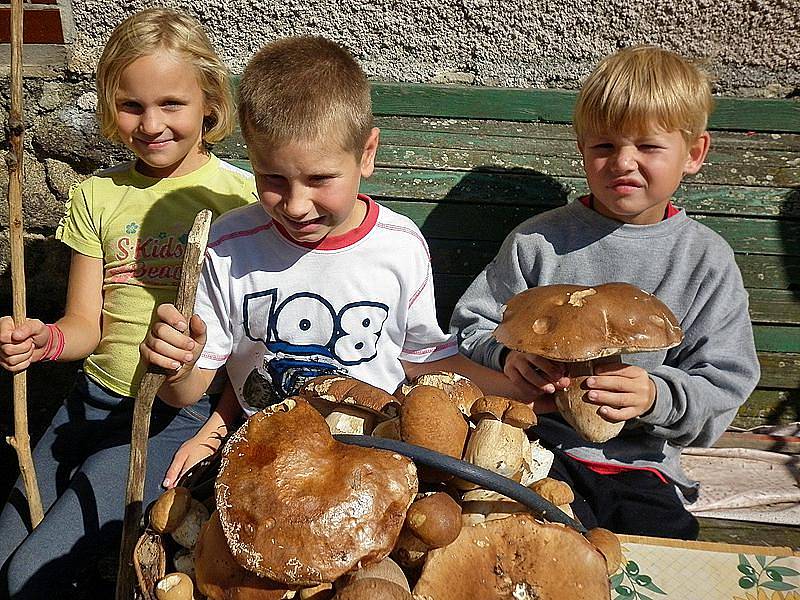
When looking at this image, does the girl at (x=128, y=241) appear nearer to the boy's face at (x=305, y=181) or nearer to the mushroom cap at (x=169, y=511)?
the boy's face at (x=305, y=181)

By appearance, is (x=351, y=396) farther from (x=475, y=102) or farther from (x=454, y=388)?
(x=475, y=102)

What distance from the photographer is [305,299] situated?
6.29 ft

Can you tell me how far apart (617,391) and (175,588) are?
1034 millimetres

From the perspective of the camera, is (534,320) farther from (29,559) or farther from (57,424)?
(57,424)

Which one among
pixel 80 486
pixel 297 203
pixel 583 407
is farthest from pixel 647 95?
pixel 80 486

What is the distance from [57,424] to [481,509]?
5.05 feet

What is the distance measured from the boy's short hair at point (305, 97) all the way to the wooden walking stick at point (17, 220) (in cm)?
49

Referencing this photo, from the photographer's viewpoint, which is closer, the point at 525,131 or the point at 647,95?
the point at 647,95

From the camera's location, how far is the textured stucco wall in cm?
262

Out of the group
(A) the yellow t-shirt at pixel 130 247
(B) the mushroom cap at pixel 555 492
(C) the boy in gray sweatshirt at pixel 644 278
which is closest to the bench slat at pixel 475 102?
(C) the boy in gray sweatshirt at pixel 644 278

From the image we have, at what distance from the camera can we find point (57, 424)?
2.16 m

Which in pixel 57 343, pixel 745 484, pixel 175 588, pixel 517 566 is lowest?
pixel 745 484

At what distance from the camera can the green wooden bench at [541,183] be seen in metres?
2.42

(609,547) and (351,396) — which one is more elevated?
(351,396)
